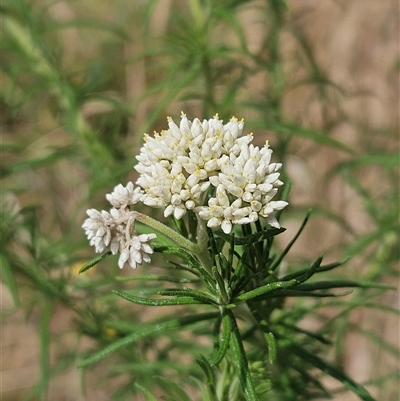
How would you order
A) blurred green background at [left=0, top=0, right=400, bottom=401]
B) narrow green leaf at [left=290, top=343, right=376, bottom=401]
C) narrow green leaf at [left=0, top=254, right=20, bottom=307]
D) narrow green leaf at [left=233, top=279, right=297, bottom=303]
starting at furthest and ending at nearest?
blurred green background at [left=0, top=0, right=400, bottom=401], narrow green leaf at [left=0, top=254, right=20, bottom=307], narrow green leaf at [left=290, top=343, right=376, bottom=401], narrow green leaf at [left=233, top=279, right=297, bottom=303]

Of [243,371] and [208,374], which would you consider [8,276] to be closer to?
[208,374]

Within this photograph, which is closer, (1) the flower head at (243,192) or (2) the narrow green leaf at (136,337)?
(1) the flower head at (243,192)

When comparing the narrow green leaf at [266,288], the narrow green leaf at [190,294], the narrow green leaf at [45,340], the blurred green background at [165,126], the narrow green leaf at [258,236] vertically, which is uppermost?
the blurred green background at [165,126]

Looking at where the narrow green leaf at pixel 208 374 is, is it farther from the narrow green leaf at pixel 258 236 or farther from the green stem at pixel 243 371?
the narrow green leaf at pixel 258 236

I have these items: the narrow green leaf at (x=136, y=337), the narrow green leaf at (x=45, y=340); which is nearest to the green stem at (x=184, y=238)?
the narrow green leaf at (x=136, y=337)

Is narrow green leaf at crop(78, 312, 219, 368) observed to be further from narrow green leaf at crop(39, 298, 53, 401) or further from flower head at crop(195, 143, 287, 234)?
narrow green leaf at crop(39, 298, 53, 401)

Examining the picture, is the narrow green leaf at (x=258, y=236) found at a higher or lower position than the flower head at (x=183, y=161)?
lower

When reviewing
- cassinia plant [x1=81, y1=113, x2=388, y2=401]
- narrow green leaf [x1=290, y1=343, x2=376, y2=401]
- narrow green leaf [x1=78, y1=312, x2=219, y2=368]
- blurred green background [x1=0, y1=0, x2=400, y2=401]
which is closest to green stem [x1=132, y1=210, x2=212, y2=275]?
cassinia plant [x1=81, y1=113, x2=388, y2=401]
